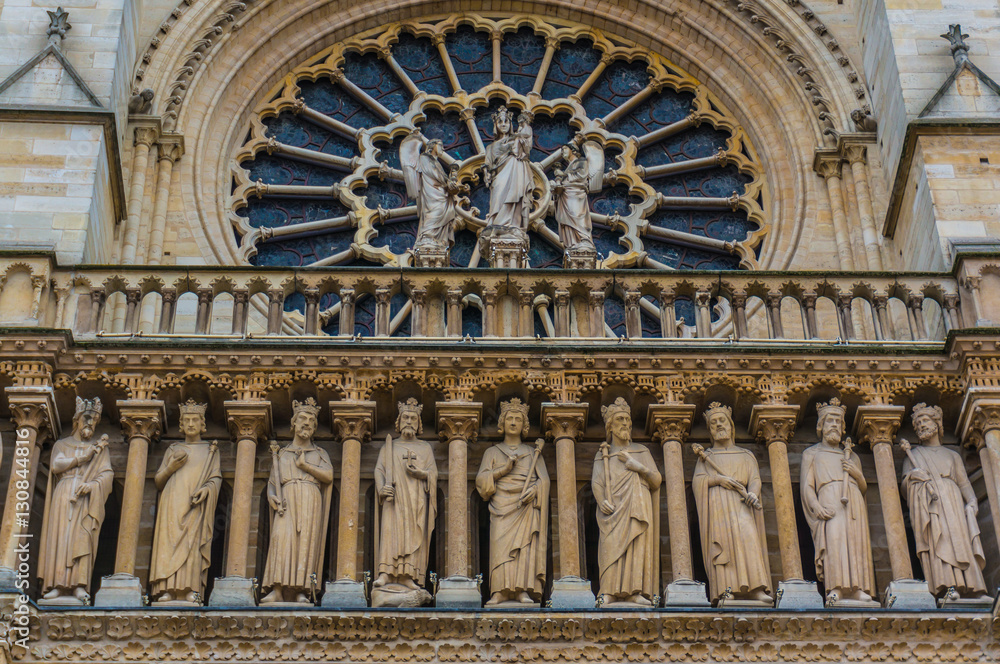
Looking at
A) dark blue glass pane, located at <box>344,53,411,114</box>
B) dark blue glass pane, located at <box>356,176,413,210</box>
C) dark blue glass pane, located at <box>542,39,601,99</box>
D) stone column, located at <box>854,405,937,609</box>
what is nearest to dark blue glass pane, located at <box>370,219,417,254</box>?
dark blue glass pane, located at <box>356,176,413,210</box>

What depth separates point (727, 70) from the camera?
21.2 meters

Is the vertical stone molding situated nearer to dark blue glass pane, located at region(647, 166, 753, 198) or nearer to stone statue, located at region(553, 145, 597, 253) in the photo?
stone statue, located at region(553, 145, 597, 253)

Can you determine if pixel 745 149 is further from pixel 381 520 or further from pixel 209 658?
pixel 209 658

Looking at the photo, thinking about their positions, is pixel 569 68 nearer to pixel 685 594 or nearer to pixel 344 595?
pixel 685 594

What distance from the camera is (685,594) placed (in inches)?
568

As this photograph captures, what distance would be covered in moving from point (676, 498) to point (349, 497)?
2.46 m

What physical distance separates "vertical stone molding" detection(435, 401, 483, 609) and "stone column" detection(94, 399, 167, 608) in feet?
7.20

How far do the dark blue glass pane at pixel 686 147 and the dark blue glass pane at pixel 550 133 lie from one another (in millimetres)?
812

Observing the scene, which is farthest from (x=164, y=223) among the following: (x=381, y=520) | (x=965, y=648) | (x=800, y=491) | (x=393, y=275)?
(x=965, y=648)

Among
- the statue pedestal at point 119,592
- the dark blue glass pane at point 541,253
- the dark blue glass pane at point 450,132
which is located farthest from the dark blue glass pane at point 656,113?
the statue pedestal at point 119,592

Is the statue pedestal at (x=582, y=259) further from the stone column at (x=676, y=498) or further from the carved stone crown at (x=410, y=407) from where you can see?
the carved stone crown at (x=410, y=407)

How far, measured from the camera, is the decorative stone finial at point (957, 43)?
61.6 feet

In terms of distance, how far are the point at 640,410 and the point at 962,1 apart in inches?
253

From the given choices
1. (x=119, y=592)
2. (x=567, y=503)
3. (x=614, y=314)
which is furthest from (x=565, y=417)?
(x=614, y=314)
